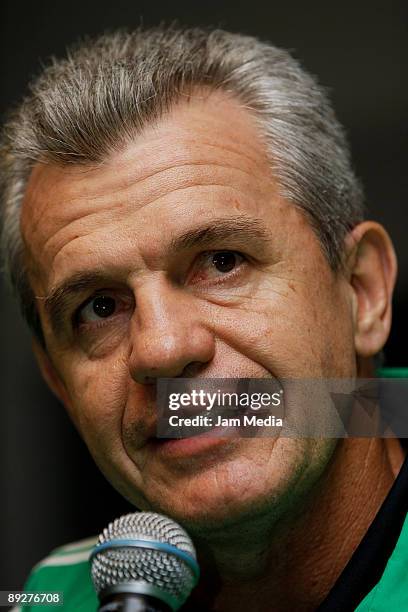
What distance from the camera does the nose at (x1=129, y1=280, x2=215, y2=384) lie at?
1101 millimetres

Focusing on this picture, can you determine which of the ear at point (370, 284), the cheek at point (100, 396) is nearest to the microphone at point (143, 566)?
the cheek at point (100, 396)

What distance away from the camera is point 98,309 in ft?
4.21

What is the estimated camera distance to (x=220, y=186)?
123 centimetres

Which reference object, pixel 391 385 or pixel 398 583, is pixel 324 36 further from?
pixel 398 583

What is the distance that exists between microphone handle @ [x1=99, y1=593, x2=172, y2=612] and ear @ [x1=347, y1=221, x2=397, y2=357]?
606 millimetres

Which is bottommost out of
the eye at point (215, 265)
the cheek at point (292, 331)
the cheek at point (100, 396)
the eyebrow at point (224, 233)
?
the cheek at point (100, 396)

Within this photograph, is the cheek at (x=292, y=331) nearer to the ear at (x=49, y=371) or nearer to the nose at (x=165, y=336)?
the nose at (x=165, y=336)

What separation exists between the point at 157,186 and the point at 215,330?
23cm

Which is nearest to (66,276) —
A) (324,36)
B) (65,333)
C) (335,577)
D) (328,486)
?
(65,333)

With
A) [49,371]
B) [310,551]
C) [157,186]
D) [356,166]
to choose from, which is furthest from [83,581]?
[356,166]

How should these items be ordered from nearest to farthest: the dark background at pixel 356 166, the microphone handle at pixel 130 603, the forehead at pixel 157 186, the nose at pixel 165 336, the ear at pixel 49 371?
1. the microphone handle at pixel 130 603
2. the nose at pixel 165 336
3. the forehead at pixel 157 186
4. the ear at pixel 49 371
5. the dark background at pixel 356 166

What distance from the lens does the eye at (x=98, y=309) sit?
127 centimetres

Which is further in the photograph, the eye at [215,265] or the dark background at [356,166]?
the dark background at [356,166]

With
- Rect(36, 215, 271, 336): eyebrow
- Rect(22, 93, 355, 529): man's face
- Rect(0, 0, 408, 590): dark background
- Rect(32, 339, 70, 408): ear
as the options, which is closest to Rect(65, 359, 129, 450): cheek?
Rect(22, 93, 355, 529): man's face
